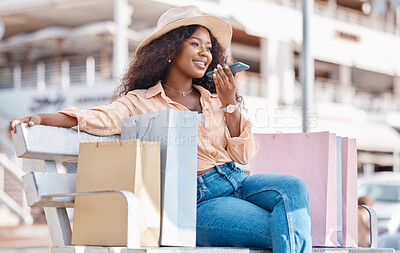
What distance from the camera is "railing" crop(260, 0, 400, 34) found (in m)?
25.9

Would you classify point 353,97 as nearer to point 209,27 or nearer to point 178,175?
point 209,27

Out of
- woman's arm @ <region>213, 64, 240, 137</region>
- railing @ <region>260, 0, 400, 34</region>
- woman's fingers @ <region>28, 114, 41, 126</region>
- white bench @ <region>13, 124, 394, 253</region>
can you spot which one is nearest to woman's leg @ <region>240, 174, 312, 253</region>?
white bench @ <region>13, 124, 394, 253</region>

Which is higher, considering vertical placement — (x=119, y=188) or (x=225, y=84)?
(x=225, y=84)

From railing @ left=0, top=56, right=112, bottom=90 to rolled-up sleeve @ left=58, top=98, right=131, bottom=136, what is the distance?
1742cm

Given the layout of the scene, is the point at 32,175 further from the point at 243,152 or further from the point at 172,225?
the point at 243,152

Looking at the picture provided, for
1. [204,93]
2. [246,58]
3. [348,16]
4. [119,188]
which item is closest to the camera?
[119,188]

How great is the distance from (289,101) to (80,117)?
72.1ft

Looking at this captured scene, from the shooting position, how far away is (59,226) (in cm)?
296

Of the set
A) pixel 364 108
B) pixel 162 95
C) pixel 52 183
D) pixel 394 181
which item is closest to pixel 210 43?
pixel 162 95

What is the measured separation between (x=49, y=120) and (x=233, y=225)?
0.96 metres


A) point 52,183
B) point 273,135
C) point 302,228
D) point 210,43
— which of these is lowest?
point 302,228

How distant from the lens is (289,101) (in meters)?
24.7

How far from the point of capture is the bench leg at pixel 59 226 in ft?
9.68

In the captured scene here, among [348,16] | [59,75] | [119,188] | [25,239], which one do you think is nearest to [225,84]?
[119,188]
